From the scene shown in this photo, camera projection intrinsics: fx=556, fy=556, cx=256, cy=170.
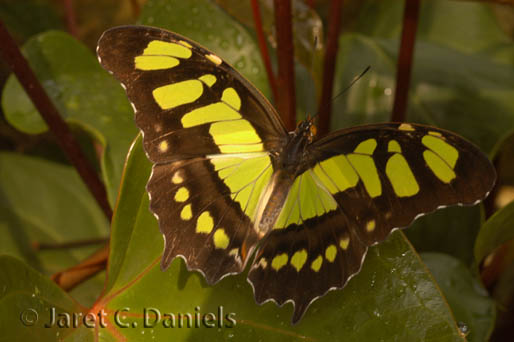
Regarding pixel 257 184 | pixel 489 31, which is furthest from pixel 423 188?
pixel 489 31

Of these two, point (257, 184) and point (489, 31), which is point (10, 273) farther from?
point (489, 31)

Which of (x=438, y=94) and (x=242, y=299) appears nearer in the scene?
(x=242, y=299)

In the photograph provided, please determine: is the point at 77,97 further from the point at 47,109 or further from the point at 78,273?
the point at 78,273

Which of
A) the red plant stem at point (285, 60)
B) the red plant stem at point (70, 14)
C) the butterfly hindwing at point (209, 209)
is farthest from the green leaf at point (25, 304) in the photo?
the red plant stem at point (70, 14)

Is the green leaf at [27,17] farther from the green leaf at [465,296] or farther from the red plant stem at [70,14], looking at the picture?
the green leaf at [465,296]

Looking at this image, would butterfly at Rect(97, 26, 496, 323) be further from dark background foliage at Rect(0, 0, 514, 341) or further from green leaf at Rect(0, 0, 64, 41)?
green leaf at Rect(0, 0, 64, 41)

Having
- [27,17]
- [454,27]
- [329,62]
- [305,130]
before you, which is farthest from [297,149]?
[27,17]
